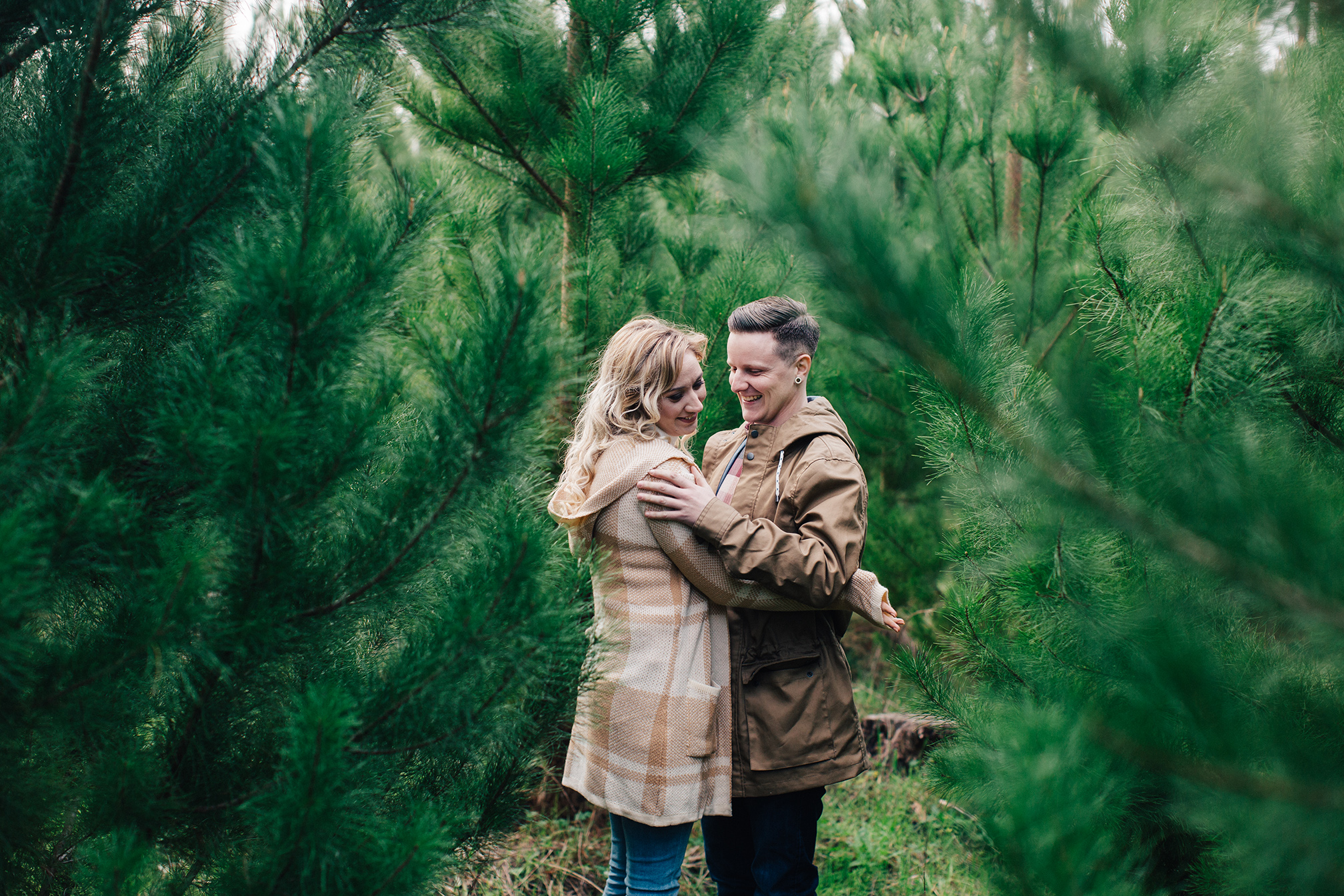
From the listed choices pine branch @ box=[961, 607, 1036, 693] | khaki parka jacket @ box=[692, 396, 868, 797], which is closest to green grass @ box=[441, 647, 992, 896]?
pine branch @ box=[961, 607, 1036, 693]

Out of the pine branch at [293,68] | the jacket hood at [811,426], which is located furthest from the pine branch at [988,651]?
the pine branch at [293,68]

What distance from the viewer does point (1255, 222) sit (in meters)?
1.14

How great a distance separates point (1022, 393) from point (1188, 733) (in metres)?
0.58

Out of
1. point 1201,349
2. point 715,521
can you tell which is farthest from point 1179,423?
point 715,521

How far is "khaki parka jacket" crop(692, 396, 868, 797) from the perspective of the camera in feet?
6.21

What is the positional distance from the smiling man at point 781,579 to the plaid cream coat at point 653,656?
6cm

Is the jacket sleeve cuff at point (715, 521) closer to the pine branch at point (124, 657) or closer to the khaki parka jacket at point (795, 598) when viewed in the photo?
the khaki parka jacket at point (795, 598)

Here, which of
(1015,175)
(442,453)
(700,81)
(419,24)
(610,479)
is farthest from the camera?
(1015,175)

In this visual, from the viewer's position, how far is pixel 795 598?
1927 millimetres

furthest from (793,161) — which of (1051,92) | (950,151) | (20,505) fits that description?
(950,151)

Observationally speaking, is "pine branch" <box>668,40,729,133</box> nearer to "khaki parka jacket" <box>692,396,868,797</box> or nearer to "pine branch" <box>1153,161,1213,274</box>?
"khaki parka jacket" <box>692,396,868,797</box>

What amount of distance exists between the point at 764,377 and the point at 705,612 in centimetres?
68

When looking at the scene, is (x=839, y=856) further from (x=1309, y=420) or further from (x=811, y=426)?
(x=1309, y=420)

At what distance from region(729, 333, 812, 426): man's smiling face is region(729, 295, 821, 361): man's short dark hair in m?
0.02
